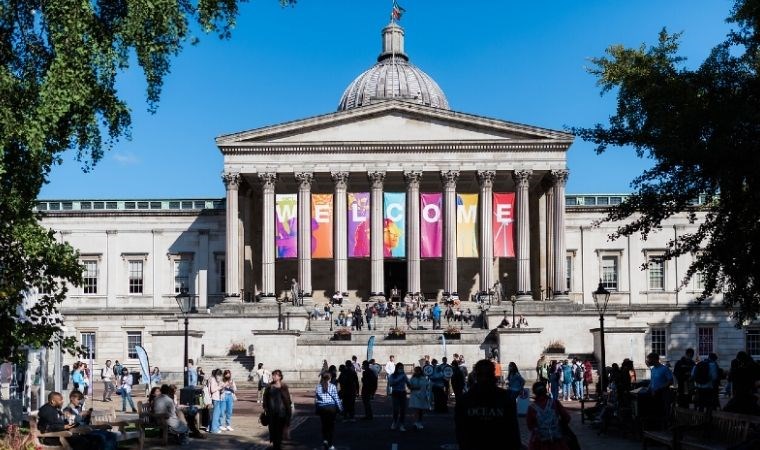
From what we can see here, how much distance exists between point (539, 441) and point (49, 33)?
39.8ft

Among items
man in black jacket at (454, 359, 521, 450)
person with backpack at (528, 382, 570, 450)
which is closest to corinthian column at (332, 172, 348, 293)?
person with backpack at (528, 382, 570, 450)

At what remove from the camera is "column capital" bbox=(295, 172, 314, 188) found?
60.4 meters

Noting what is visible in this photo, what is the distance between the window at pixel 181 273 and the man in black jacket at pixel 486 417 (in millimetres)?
59945

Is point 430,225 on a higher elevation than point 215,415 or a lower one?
higher

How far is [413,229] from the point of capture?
5981 centimetres

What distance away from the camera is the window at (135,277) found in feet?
229

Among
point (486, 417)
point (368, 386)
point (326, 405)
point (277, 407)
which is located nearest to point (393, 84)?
point (368, 386)

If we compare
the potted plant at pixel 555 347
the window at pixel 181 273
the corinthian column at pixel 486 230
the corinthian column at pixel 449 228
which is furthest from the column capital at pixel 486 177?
the window at pixel 181 273

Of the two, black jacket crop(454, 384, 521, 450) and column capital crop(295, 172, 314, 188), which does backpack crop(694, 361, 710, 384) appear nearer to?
black jacket crop(454, 384, 521, 450)

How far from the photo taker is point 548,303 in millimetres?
57750

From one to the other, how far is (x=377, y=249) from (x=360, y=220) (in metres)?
2.04

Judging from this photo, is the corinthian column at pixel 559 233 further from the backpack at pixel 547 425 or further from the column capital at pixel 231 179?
the backpack at pixel 547 425

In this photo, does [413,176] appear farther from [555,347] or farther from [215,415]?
[215,415]

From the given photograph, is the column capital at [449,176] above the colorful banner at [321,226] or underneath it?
above
